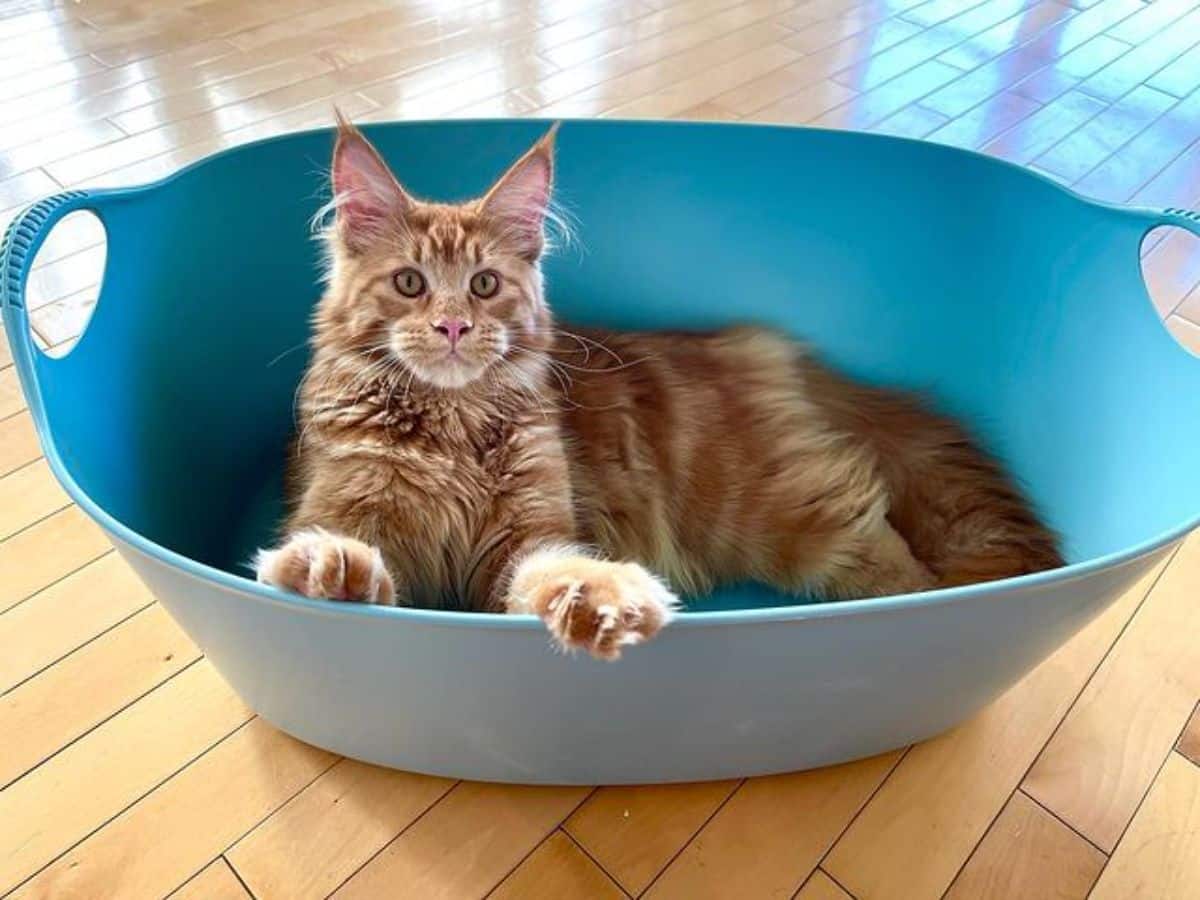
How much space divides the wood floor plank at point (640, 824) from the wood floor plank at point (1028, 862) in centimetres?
39

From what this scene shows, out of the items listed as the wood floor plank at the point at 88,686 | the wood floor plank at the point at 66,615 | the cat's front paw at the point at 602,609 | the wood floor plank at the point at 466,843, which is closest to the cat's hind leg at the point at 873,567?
the wood floor plank at the point at 466,843

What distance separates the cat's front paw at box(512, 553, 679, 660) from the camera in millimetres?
967

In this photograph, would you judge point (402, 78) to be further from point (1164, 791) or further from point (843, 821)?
point (1164, 791)

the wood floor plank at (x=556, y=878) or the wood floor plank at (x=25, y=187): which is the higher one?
the wood floor plank at (x=25, y=187)

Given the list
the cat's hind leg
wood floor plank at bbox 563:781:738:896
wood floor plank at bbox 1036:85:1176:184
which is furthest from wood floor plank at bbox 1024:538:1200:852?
wood floor plank at bbox 1036:85:1176:184

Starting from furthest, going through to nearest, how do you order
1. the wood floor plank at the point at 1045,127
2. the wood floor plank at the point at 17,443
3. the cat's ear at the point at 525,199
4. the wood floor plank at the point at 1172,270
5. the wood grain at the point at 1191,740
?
the wood floor plank at the point at 1045,127, the wood floor plank at the point at 1172,270, the wood floor plank at the point at 17,443, the wood grain at the point at 1191,740, the cat's ear at the point at 525,199

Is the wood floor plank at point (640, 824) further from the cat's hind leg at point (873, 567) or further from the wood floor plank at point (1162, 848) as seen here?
the wood floor plank at point (1162, 848)

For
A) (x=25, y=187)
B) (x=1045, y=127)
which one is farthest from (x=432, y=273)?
(x=1045, y=127)

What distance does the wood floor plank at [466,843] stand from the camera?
1.33 metres

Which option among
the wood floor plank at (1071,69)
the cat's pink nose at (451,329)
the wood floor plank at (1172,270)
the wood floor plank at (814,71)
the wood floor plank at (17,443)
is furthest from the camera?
the wood floor plank at (1071,69)

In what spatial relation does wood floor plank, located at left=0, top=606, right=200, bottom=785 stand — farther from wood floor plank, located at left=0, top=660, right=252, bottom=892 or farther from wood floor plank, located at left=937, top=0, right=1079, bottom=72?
wood floor plank, located at left=937, top=0, right=1079, bottom=72

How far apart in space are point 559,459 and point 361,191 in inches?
20.1

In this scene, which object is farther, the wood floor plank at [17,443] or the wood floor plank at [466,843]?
the wood floor plank at [17,443]

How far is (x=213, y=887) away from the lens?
4.34 ft
